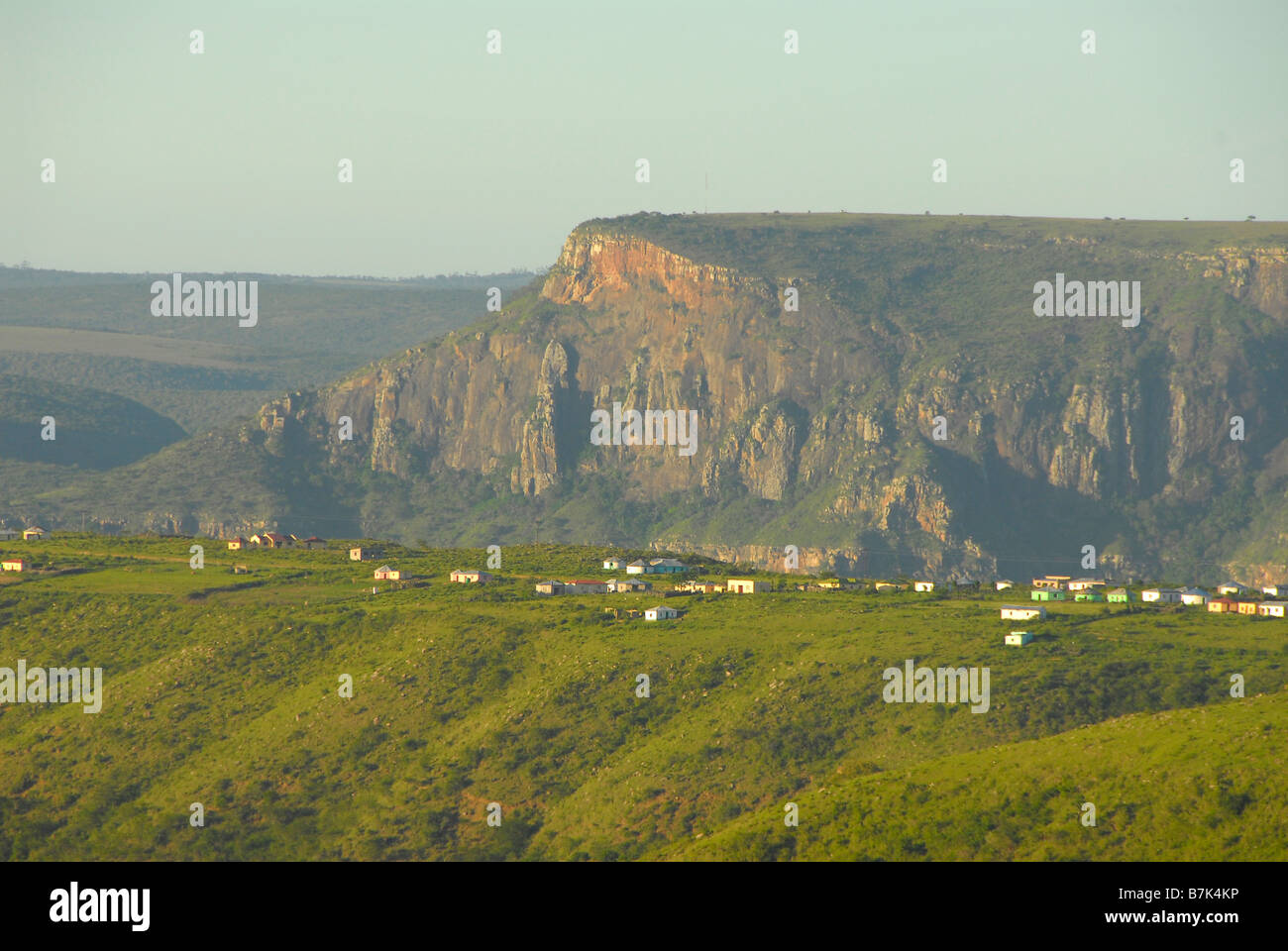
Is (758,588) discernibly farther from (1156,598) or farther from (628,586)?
(1156,598)

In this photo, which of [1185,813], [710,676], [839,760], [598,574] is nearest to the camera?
[1185,813]

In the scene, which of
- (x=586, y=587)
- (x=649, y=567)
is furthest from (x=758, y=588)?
(x=649, y=567)

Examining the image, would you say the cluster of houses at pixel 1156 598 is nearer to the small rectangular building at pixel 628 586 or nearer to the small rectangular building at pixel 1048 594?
the small rectangular building at pixel 1048 594

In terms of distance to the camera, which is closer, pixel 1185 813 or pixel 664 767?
pixel 1185 813

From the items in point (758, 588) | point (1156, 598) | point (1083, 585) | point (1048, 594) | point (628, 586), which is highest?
point (628, 586)
